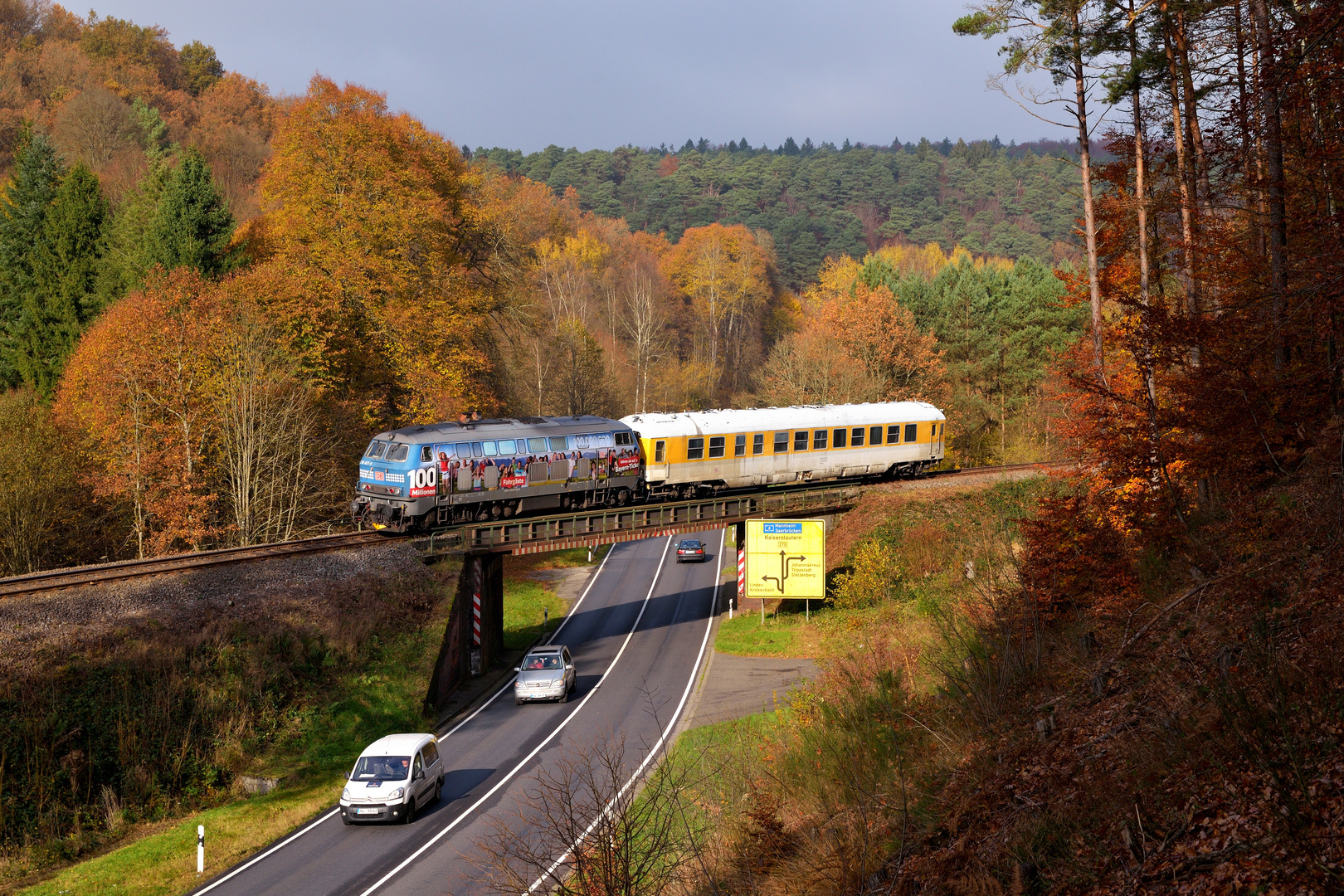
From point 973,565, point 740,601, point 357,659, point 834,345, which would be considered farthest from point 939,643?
point 834,345

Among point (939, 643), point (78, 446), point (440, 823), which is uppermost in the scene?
point (78, 446)

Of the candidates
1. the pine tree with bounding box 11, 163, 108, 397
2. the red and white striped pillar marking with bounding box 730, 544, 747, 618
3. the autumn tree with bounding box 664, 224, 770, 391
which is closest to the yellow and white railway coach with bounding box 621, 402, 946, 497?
the red and white striped pillar marking with bounding box 730, 544, 747, 618

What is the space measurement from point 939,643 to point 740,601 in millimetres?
24969

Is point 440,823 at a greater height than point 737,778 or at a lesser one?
lesser

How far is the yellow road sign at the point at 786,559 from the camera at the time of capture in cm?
3831

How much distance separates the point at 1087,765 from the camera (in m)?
9.91

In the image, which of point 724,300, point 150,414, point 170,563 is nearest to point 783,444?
point 170,563

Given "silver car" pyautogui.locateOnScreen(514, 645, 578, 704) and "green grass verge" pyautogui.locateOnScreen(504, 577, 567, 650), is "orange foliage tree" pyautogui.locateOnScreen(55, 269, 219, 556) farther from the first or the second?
"silver car" pyautogui.locateOnScreen(514, 645, 578, 704)

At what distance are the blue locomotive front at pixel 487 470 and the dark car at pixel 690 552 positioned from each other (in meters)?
21.8

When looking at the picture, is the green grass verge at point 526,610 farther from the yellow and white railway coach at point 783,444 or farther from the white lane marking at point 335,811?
the yellow and white railway coach at point 783,444

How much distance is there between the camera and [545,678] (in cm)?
3159

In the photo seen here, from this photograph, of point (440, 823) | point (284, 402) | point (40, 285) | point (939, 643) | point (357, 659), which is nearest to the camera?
point (939, 643)

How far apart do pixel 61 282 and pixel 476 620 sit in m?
33.5

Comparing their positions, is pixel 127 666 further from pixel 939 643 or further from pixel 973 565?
pixel 973 565
